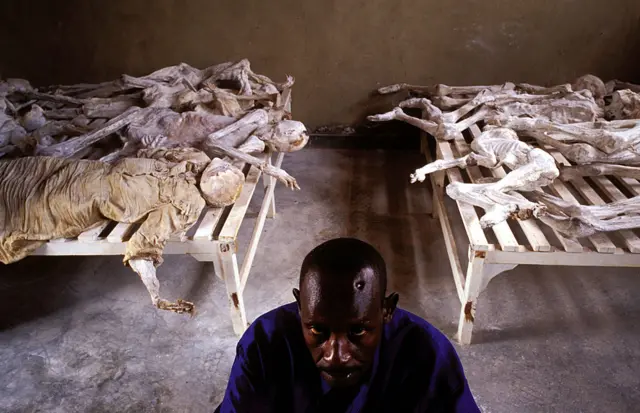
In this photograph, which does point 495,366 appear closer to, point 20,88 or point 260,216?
point 260,216

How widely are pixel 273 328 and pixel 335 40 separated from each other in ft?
13.2

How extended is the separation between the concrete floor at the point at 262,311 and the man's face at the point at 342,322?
1.56 meters

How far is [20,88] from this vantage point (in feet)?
14.2

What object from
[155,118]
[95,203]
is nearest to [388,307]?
[95,203]

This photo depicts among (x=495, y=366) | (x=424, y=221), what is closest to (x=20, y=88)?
(x=424, y=221)

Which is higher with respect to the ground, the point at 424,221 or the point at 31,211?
the point at 31,211

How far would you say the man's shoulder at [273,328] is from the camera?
1339 millimetres

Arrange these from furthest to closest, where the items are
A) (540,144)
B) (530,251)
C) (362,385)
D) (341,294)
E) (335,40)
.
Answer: (335,40)
(540,144)
(530,251)
(362,385)
(341,294)

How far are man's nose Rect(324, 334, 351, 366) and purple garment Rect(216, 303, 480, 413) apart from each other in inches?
5.7

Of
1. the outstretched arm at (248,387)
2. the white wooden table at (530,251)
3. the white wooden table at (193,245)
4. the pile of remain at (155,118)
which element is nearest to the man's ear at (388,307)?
the outstretched arm at (248,387)

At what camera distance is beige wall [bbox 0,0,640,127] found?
4684mm

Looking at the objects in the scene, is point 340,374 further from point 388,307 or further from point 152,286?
point 152,286

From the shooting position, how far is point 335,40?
491 centimetres

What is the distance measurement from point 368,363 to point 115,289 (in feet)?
8.50
